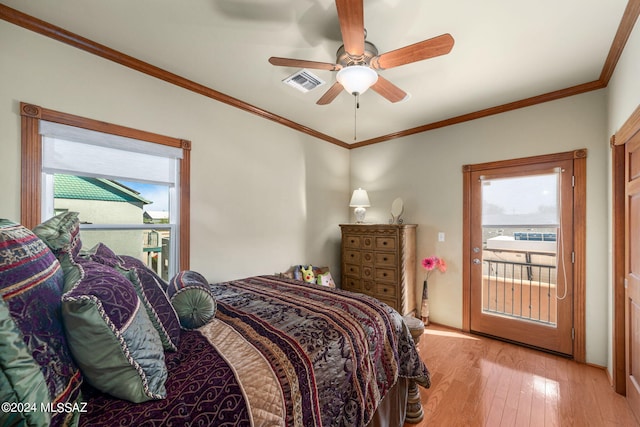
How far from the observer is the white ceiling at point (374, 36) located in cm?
163

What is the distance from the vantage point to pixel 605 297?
2.39m

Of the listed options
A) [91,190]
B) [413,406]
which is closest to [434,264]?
[413,406]

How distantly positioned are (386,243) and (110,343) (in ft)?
9.56

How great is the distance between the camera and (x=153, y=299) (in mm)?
1188

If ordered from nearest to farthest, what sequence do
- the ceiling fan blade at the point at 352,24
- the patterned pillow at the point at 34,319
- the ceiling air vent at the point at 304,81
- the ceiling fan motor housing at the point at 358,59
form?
1. the patterned pillow at the point at 34,319
2. the ceiling fan blade at the point at 352,24
3. the ceiling fan motor housing at the point at 358,59
4. the ceiling air vent at the point at 304,81

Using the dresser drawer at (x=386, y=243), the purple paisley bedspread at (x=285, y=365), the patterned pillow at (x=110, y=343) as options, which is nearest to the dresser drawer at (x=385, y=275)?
the dresser drawer at (x=386, y=243)

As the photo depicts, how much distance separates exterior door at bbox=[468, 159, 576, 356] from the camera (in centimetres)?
261

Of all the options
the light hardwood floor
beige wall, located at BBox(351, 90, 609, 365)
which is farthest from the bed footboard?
beige wall, located at BBox(351, 90, 609, 365)

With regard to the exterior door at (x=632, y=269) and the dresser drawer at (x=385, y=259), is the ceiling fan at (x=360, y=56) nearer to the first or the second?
the exterior door at (x=632, y=269)

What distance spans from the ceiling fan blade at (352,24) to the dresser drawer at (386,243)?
2.21m

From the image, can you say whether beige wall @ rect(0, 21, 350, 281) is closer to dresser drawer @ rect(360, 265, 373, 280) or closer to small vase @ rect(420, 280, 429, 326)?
dresser drawer @ rect(360, 265, 373, 280)

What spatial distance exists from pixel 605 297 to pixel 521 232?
2.71 ft

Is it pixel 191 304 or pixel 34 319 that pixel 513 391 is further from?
pixel 34 319

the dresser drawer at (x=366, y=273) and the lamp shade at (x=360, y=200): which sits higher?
the lamp shade at (x=360, y=200)
